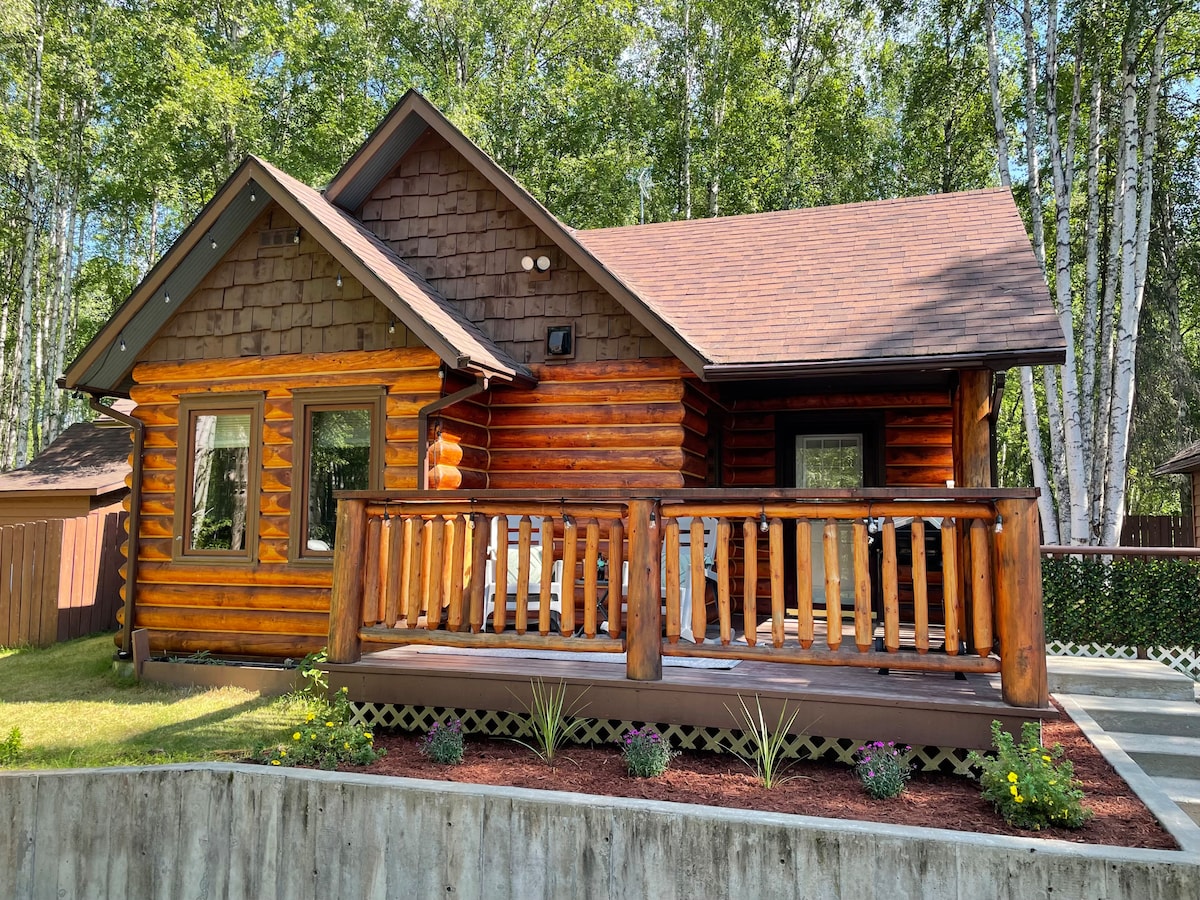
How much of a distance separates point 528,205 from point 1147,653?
7.90 metres

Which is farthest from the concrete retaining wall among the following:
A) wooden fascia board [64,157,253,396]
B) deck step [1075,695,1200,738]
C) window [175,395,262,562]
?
wooden fascia board [64,157,253,396]

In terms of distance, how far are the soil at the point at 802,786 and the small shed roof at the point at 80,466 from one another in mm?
9572

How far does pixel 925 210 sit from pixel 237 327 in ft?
26.5

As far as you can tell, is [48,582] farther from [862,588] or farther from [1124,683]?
[1124,683]

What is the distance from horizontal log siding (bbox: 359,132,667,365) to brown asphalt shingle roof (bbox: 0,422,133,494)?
607 cm

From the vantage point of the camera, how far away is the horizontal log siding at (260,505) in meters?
7.23

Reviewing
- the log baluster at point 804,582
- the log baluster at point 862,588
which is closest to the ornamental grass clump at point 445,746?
the log baluster at point 804,582

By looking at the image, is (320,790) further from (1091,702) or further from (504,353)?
(1091,702)

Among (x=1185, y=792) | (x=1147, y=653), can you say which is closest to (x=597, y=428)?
(x=1185, y=792)

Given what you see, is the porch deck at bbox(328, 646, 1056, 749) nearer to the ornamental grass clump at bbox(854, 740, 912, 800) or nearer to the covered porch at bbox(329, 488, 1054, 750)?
the covered porch at bbox(329, 488, 1054, 750)

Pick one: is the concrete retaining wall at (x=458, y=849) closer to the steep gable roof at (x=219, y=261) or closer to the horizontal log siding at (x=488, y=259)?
the steep gable roof at (x=219, y=261)

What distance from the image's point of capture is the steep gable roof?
7090 mm

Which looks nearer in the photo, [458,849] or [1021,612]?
[458,849]

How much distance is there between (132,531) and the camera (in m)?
7.87
